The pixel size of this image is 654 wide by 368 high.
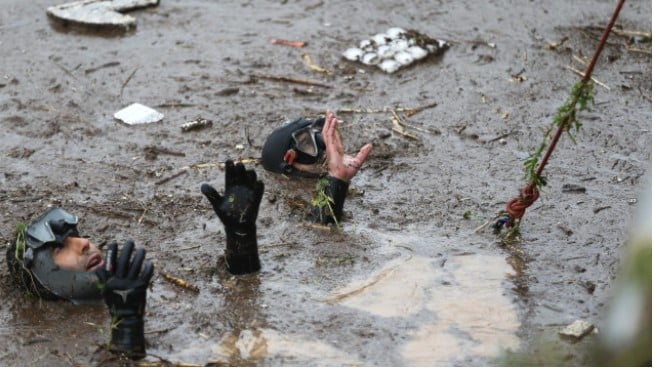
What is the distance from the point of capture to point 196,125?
6898 millimetres

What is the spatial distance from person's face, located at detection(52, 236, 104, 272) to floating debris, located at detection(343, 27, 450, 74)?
3.67m

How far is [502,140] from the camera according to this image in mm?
6875

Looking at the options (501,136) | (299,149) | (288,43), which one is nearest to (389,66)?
(288,43)

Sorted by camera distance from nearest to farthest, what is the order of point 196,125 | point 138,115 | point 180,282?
point 180,282 → point 196,125 → point 138,115

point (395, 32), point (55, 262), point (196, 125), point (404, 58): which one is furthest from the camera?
point (395, 32)

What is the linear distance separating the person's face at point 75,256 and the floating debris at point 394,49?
367 centimetres

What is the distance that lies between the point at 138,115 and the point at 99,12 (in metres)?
1.96

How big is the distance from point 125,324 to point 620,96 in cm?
479

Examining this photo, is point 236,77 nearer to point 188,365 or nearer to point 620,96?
point 620,96

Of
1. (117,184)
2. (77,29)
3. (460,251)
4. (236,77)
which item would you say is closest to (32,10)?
(77,29)

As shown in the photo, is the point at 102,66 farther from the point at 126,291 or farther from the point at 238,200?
the point at 126,291

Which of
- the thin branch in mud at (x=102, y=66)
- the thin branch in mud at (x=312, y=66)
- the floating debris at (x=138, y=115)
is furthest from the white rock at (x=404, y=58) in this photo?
the thin branch in mud at (x=102, y=66)

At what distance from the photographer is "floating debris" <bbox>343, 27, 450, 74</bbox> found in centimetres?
789

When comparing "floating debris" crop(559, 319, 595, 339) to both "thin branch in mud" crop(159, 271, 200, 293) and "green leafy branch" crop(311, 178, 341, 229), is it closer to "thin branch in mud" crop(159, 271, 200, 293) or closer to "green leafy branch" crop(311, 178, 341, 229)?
"green leafy branch" crop(311, 178, 341, 229)
